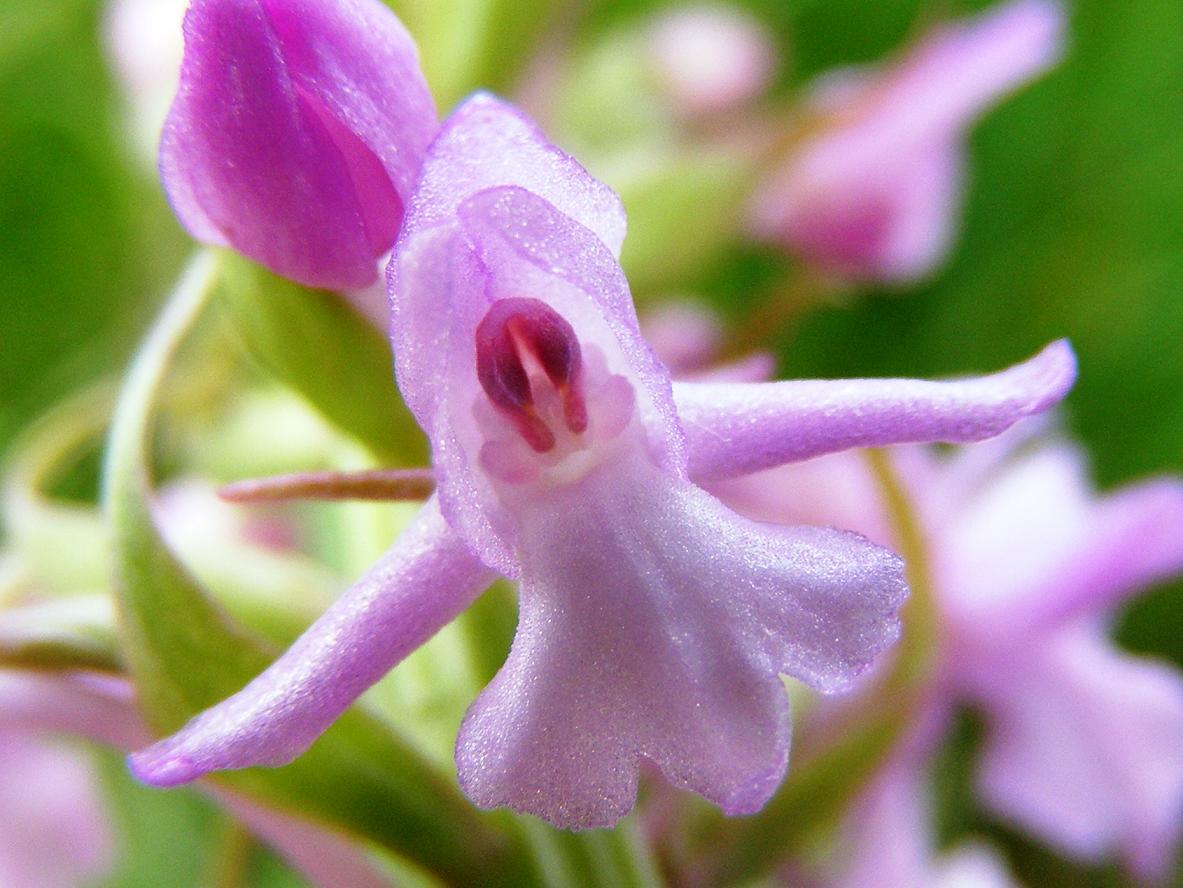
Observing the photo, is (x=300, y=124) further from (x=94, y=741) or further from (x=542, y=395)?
(x=94, y=741)

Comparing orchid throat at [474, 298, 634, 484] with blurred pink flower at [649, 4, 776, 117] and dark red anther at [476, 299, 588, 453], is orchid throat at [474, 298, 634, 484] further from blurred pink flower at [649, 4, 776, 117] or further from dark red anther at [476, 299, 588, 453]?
blurred pink flower at [649, 4, 776, 117]

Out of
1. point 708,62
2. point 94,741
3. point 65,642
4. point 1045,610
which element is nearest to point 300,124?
point 65,642

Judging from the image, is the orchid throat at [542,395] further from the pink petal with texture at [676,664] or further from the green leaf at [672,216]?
the green leaf at [672,216]

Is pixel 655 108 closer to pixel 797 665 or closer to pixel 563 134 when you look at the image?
pixel 563 134

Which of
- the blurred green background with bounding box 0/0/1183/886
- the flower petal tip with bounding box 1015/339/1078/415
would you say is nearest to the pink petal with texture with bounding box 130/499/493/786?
the flower petal tip with bounding box 1015/339/1078/415

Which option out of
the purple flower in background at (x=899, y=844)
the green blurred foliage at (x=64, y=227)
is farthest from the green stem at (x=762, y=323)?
the green blurred foliage at (x=64, y=227)

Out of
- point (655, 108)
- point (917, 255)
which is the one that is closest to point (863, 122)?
point (917, 255)
